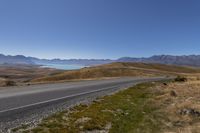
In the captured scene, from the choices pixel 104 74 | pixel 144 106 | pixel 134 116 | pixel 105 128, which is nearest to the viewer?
pixel 105 128

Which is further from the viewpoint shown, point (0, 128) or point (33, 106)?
point (33, 106)

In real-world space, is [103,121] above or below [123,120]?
above

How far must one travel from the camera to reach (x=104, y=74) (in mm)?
112625

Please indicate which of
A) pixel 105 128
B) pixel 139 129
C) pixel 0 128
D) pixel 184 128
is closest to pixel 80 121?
pixel 105 128

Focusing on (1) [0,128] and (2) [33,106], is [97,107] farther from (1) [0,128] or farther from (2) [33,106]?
(1) [0,128]

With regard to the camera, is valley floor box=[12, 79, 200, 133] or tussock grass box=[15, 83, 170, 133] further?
valley floor box=[12, 79, 200, 133]

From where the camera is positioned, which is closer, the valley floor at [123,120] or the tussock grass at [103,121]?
the tussock grass at [103,121]

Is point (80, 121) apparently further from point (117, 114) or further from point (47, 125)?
point (117, 114)

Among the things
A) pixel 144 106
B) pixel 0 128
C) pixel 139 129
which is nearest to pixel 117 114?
pixel 139 129

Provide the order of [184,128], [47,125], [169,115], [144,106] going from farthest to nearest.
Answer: [144,106], [169,115], [184,128], [47,125]

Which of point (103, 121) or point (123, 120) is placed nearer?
point (103, 121)

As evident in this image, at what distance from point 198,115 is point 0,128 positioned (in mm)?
12482

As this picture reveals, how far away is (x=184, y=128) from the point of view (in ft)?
50.6

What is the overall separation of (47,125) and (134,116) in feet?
21.6
